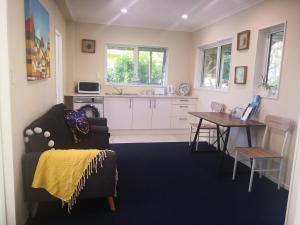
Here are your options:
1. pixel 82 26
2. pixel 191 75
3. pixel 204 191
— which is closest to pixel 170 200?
pixel 204 191

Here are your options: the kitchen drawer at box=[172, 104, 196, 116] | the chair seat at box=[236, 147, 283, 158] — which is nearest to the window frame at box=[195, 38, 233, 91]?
the kitchen drawer at box=[172, 104, 196, 116]

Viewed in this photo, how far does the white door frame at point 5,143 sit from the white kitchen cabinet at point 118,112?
3.28 m

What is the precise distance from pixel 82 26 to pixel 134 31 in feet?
3.79

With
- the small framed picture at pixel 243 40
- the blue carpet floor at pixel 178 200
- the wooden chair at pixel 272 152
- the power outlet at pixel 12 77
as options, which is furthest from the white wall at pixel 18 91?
the small framed picture at pixel 243 40

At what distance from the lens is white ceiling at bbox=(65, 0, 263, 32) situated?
12.1ft

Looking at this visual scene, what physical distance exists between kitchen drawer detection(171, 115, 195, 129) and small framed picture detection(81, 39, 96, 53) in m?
2.40

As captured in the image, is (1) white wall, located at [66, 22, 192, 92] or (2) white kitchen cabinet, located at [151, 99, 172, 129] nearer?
(1) white wall, located at [66, 22, 192, 92]

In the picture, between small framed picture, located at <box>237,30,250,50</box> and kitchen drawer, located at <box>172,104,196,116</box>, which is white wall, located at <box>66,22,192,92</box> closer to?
kitchen drawer, located at <box>172,104,196,116</box>

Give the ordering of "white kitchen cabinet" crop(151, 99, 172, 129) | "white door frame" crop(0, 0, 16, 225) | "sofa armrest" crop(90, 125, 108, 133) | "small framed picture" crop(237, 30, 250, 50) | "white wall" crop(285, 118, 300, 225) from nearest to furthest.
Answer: "white wall" crop(285, 118, 300, 225), "white door frame" crop(0, 0, 16, 225), "sofa armrest" crop(90, 125, 108, 133), "small framed picture" crop(237, 30, 250, 50), "white kitchen cabinet" crop(151, 99, 172, 129)

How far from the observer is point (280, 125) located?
2889mm

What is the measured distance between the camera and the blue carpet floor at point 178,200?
214cm

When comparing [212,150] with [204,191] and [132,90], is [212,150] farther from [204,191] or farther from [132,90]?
[132,90]

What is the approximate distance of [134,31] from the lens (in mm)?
5402

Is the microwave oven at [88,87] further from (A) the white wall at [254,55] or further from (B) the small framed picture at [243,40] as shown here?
(B) the small framed picture at [243,40]
